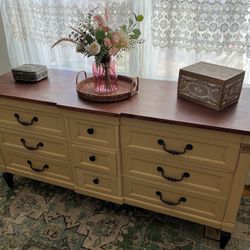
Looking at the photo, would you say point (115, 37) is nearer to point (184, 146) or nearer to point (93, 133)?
point (93, 133)

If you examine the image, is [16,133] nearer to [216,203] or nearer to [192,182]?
[192,182]

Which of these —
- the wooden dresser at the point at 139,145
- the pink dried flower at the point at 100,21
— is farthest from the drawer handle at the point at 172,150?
the pink dried flower at the point at 100,21

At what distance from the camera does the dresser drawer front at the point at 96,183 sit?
4.59 ft

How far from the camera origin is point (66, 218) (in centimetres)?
154

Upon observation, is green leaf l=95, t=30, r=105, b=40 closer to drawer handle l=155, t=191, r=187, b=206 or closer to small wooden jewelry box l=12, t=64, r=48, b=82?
small wooden jewelry box l=12, t=64, r=48, b=82

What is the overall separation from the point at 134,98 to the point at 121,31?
315 millimetres

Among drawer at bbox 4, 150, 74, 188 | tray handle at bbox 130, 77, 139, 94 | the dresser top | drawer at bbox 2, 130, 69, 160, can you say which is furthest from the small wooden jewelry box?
tray handle at bbox 130, 77, 139, 94

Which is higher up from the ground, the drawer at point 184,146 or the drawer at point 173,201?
the drawer at point 184,146

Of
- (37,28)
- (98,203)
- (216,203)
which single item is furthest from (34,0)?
(216,203)

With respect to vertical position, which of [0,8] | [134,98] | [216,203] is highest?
[0,8]

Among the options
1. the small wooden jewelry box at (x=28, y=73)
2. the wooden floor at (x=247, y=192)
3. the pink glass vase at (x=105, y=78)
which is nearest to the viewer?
the pink glass vase at (x=105, y=78)

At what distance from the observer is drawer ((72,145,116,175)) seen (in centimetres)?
131

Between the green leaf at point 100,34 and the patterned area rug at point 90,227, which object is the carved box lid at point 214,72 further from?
the patterned area rug at point 90,227

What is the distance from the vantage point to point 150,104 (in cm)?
121
